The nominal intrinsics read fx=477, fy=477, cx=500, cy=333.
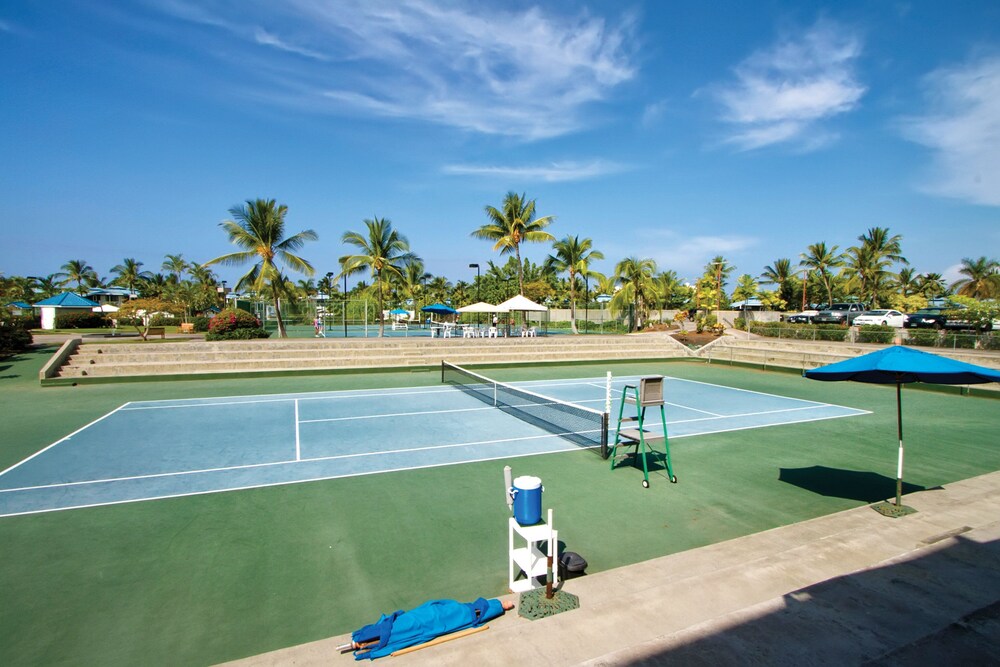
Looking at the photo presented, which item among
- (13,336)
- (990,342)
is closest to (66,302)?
(13,336)

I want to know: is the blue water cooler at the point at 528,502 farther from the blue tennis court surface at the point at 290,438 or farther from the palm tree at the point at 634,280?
the palm tree at the point at 634,280

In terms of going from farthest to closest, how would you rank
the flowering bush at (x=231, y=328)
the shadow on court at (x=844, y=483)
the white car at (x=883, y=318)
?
1. the white car at (x=883, y=318)
2. the flowering bush at (x=231, y=328)
3. the shadow on court at (x=844, y=483)

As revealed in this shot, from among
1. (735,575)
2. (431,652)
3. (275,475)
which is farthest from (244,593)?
(735,575)

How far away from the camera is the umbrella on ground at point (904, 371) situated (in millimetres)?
5887

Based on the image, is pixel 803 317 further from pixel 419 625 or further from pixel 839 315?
pixel 419 625

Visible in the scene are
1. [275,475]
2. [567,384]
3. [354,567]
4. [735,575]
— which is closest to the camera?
[735,575]

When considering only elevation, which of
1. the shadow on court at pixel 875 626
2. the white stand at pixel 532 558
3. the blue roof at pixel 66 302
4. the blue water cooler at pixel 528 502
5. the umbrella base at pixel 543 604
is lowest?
the umbrella base at pixel 543 604

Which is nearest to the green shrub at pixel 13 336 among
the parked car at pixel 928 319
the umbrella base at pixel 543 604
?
the umbrella base at pixel 543 604

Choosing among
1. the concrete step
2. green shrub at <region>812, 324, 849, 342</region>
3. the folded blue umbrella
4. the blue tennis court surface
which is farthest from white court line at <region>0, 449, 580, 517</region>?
green shrub at <region>812, 324, 849, 342</region>

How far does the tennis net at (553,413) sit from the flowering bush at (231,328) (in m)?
13.3

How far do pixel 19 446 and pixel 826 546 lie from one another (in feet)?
46.5

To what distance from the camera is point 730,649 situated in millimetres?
3541

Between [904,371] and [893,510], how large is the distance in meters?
1.91

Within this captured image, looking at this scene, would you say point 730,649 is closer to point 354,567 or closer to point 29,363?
point 354,567
